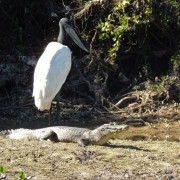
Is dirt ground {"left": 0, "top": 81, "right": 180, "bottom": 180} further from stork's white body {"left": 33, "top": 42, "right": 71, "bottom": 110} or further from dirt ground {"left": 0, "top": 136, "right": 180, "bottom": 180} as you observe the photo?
stork's white body {"left": 33, "top": 42, "right": 71, "bottom": 110}

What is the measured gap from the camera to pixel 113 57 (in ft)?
38.3

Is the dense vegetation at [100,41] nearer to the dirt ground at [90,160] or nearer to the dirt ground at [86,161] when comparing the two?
the dirt ground at [90,160]

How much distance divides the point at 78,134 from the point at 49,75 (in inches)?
58.8

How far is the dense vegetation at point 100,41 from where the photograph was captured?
1135 cm

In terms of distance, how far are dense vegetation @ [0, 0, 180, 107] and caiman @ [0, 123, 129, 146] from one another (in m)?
3.89

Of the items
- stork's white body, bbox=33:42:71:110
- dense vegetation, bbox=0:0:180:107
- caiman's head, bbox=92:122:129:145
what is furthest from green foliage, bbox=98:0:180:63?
caiman's head, bbox=92:122:129:145

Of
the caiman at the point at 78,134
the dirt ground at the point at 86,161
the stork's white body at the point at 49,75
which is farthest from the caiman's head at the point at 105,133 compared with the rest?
the stork's white body at the point at 49,75

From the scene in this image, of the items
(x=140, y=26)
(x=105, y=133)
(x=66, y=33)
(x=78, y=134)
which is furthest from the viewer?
(x=140, y=26)

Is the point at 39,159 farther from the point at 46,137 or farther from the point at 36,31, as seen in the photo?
the point at 36,31

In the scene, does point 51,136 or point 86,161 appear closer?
point 86,161

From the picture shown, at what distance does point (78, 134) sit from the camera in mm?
6902

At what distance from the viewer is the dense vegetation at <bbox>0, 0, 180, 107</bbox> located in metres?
11.4

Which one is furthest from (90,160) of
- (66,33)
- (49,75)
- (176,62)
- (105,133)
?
(176,62)

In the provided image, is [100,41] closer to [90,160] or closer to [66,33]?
[66,33]
